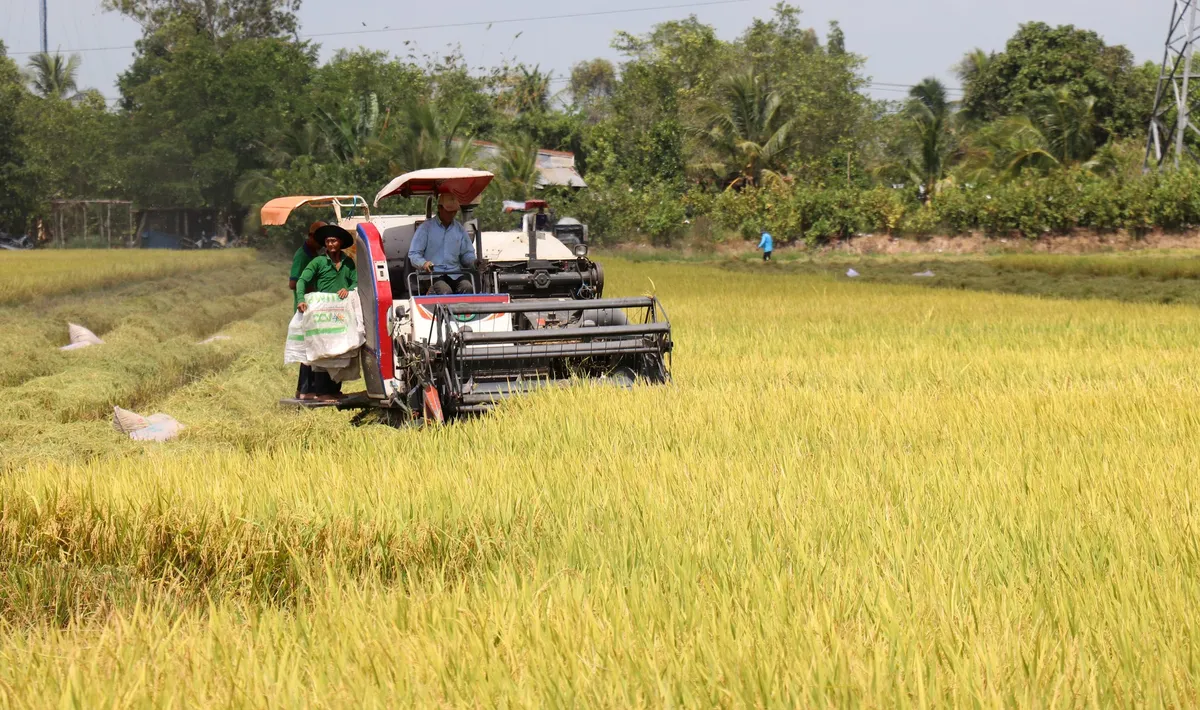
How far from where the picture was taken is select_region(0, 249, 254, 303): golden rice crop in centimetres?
2475

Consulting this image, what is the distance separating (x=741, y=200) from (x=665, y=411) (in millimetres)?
37011

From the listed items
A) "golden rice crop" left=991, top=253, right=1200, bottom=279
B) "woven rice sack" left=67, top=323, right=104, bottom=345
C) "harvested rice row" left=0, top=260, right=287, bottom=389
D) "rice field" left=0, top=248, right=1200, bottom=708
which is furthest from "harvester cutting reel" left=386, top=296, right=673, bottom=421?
"golden rice crop" left=991, top=253, right=1200, bottom=279

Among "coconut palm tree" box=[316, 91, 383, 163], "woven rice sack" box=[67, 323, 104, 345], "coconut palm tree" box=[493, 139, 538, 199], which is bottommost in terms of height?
"woven rice sack" box=[67, 323, 104, 345]

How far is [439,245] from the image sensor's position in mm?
8930

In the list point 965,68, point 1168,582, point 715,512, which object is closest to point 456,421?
point 715,512

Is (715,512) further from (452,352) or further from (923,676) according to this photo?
(452,352)

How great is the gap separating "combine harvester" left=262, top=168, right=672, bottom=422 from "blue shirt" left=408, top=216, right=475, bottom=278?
0.45 feet

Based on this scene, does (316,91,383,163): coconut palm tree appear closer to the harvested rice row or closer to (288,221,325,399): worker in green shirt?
the harvested rice row

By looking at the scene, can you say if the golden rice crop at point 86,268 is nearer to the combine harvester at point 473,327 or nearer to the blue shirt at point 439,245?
the combine harvester at point 473,327

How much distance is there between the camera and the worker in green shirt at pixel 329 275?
9305 millimetres

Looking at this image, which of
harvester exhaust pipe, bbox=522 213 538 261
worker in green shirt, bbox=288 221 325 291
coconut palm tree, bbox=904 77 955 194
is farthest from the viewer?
coconut palm tree, bbox=904 77 955 194

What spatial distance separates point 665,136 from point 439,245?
133 feet

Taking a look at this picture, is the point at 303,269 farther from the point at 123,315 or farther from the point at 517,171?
the point at 517,171

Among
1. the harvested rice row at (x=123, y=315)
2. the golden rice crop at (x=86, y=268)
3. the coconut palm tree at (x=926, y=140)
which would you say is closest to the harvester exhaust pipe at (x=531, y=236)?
the harvested rice row at (x=123, y=315)
